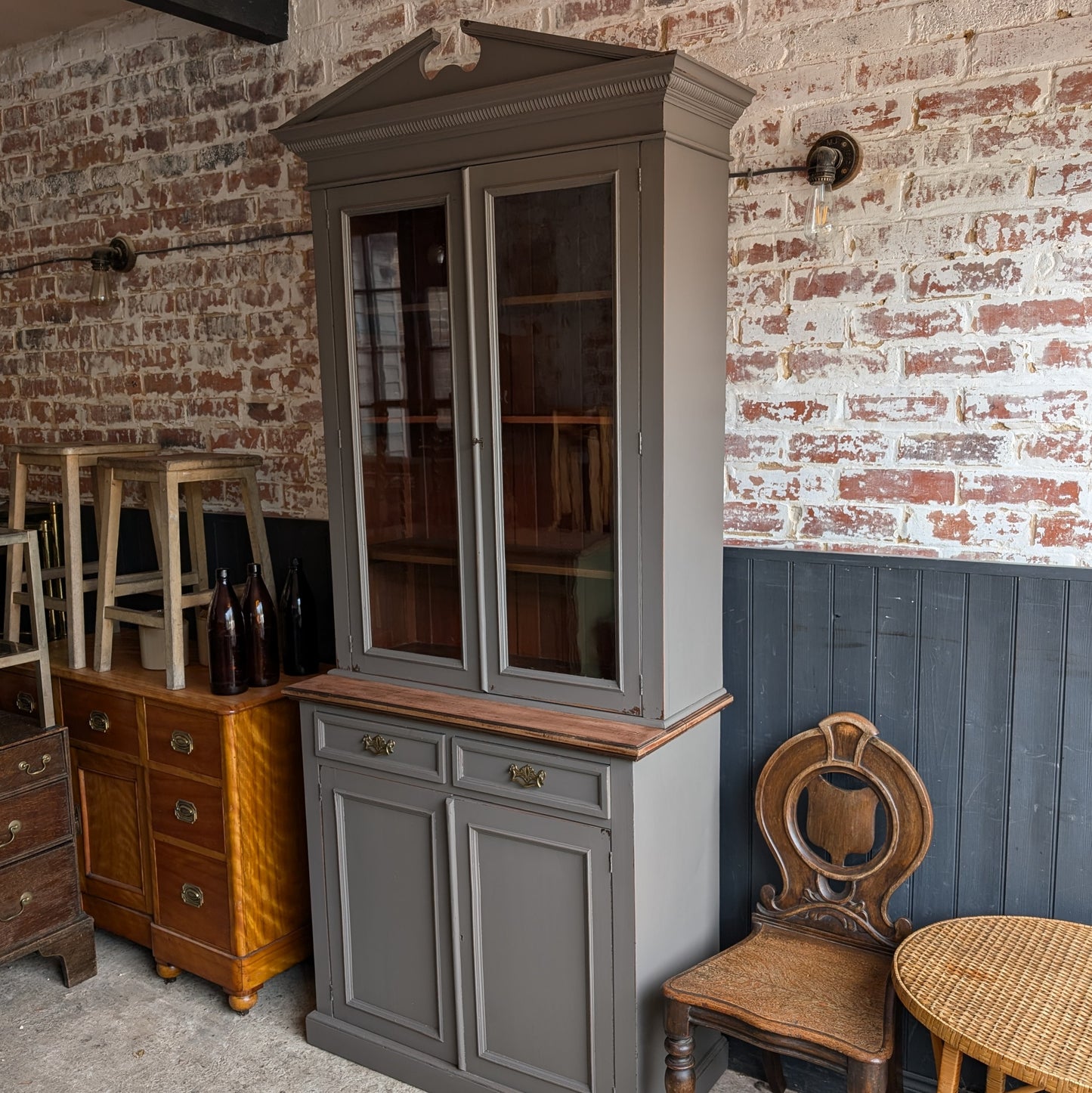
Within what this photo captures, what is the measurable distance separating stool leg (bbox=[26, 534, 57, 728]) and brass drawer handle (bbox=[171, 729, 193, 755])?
1.37 feet

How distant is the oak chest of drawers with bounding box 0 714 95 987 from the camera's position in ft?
9.07

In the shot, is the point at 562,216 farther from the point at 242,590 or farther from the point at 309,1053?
the point at 309,1053

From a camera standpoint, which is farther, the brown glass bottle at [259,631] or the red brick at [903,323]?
the brown glass bottle at [259,631]

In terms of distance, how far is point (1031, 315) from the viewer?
203cm

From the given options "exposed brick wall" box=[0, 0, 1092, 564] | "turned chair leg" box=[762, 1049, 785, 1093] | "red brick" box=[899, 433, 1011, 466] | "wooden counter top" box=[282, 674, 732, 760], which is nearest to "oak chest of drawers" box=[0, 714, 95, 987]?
"wooden counter top" box=[282, 674, 732, 760]

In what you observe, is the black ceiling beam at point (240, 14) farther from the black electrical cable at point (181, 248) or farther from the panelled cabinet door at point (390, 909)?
the panelled cabinet door at point (390, 909)

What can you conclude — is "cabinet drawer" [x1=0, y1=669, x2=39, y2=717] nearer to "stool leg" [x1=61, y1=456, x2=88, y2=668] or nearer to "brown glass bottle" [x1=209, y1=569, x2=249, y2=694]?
"stool leg" [x1=61, y1=456, x2=88, y2=668]

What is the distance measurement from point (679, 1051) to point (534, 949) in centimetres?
37

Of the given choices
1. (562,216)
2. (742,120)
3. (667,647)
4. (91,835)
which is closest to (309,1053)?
(91,835)

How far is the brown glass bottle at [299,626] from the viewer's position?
2.86 m

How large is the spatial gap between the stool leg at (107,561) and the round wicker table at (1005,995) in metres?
2.14

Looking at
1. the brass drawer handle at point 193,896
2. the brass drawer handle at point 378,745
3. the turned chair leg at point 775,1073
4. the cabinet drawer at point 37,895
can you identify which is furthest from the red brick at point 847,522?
the cabinet drawer at point 37,895

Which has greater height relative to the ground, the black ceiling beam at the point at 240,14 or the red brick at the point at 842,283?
the black ceiling beam at the point at 240,14

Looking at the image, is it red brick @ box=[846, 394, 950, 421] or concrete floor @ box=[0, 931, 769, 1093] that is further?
concrete floor @ box=[0, 931, 769, 1093]
